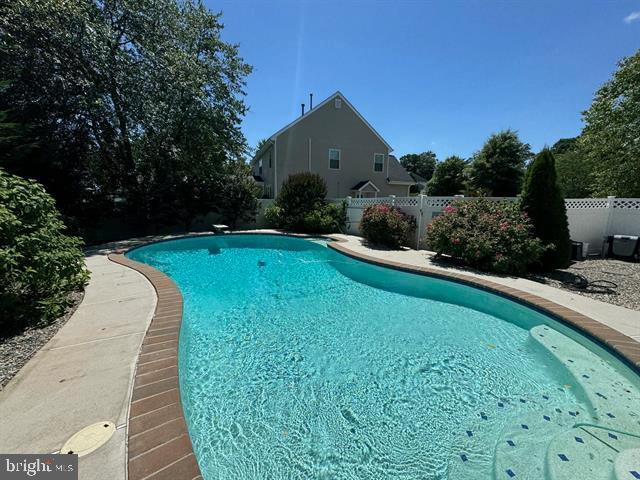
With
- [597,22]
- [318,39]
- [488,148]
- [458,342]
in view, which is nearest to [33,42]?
[318,39]

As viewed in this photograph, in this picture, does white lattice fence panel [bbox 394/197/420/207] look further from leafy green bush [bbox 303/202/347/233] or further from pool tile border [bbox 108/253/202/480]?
pool tile border [bbox 108/253/202/480]

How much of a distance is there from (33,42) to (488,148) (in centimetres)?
2775

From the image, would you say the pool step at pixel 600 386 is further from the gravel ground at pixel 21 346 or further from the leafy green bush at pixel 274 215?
the leafy green bush at pixel 274 215

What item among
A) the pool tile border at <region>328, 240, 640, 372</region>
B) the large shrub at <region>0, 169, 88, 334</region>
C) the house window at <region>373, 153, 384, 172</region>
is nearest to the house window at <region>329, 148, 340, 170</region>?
the house window at <region>373, 153, 384, 172</region>

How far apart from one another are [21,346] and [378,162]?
2097 centimetres

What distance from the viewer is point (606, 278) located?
6.04m

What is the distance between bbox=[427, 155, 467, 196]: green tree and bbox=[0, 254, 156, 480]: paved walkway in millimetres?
29249

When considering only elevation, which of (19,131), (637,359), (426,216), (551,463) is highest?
(19,131)

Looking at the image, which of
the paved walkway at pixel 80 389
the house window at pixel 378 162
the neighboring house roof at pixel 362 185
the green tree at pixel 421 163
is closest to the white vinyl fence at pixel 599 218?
the paved walkway at pixel 80 389

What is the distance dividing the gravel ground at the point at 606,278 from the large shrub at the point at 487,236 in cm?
70

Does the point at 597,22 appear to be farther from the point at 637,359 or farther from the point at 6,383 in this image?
the point at 6,383

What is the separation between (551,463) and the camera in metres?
2.08

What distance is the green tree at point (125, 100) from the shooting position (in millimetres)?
10164

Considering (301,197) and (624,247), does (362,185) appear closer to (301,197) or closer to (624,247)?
(301,197)
